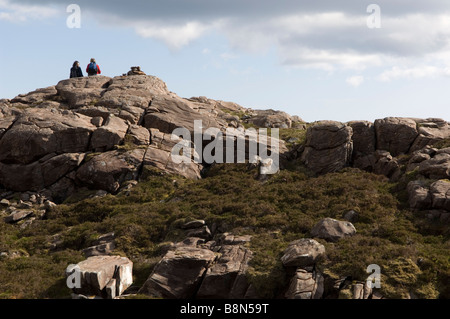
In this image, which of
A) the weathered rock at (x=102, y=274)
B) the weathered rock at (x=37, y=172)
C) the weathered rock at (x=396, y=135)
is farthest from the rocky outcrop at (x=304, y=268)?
the weathered rock at (x=37, y=172)

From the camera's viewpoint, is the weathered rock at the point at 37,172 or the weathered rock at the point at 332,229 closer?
the weathered rock at the point at 332,229

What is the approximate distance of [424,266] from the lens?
952 inches

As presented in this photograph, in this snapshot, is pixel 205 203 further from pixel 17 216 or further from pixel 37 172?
pixel 37 172

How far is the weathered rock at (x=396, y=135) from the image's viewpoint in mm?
42719

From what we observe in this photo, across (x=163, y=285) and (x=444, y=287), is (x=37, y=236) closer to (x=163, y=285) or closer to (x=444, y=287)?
(x=163, y=285)

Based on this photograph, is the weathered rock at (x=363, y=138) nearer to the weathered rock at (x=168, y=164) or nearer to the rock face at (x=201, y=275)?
the weathered rock at (x=168, y=164)

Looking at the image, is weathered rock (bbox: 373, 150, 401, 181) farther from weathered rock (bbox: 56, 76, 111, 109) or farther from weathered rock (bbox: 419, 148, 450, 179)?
weathered rock (bbox: 56, 76, 111, 109)

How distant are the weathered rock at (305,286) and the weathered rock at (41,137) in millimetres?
26168

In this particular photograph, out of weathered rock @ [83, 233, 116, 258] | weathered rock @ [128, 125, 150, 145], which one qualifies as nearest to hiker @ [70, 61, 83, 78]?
weathered rock @ [128, 125, 150, 145]

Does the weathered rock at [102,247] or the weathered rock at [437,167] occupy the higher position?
the weathered rock at [437,167]

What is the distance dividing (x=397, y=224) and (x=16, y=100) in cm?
4445

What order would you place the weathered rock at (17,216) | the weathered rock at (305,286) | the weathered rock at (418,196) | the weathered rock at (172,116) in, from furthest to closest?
the weathered rock at (172,116) → the weathered rock at (17,216) → the weathered rock at (418,196) → the weathered rock at (305,286)

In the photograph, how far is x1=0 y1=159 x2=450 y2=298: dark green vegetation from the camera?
942 inches
